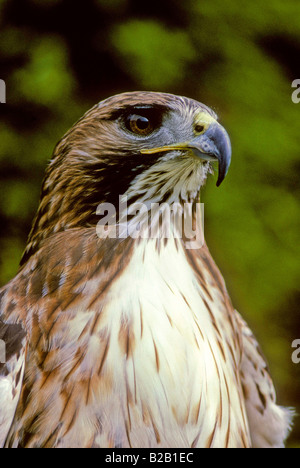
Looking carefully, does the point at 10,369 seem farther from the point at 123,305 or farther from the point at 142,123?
the point at 142,123

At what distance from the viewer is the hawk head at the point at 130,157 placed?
923 millimetres

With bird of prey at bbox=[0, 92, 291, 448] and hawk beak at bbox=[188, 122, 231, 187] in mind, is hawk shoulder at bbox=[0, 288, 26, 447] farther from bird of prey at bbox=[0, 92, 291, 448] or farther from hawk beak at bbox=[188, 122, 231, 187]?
hawk beak at bbox=[188, 122, 231, 187]

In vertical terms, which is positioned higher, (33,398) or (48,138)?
(48,138)

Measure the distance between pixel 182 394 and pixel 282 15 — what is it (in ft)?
2.24

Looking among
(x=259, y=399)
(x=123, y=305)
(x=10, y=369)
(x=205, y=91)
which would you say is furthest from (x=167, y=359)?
(x=205, y=91)

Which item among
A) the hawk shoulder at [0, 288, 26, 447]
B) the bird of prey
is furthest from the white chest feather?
the hawk shoulder at [0, 288, 26, 447]

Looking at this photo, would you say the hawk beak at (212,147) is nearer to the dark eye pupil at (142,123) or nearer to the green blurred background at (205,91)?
the dark eye pupil at (142,123)

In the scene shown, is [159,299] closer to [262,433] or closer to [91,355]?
[91,355]

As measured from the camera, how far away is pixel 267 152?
1152 mm

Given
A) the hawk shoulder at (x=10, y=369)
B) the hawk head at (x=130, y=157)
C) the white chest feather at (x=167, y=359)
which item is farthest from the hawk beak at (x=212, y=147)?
the hawk shoulder at (x=10, y=369)

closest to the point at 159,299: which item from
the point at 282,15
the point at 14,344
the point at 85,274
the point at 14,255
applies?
the point at 85,274

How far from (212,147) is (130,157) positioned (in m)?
0.13

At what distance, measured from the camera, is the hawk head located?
3.03 feet

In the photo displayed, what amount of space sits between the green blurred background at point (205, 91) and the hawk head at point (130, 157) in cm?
16
